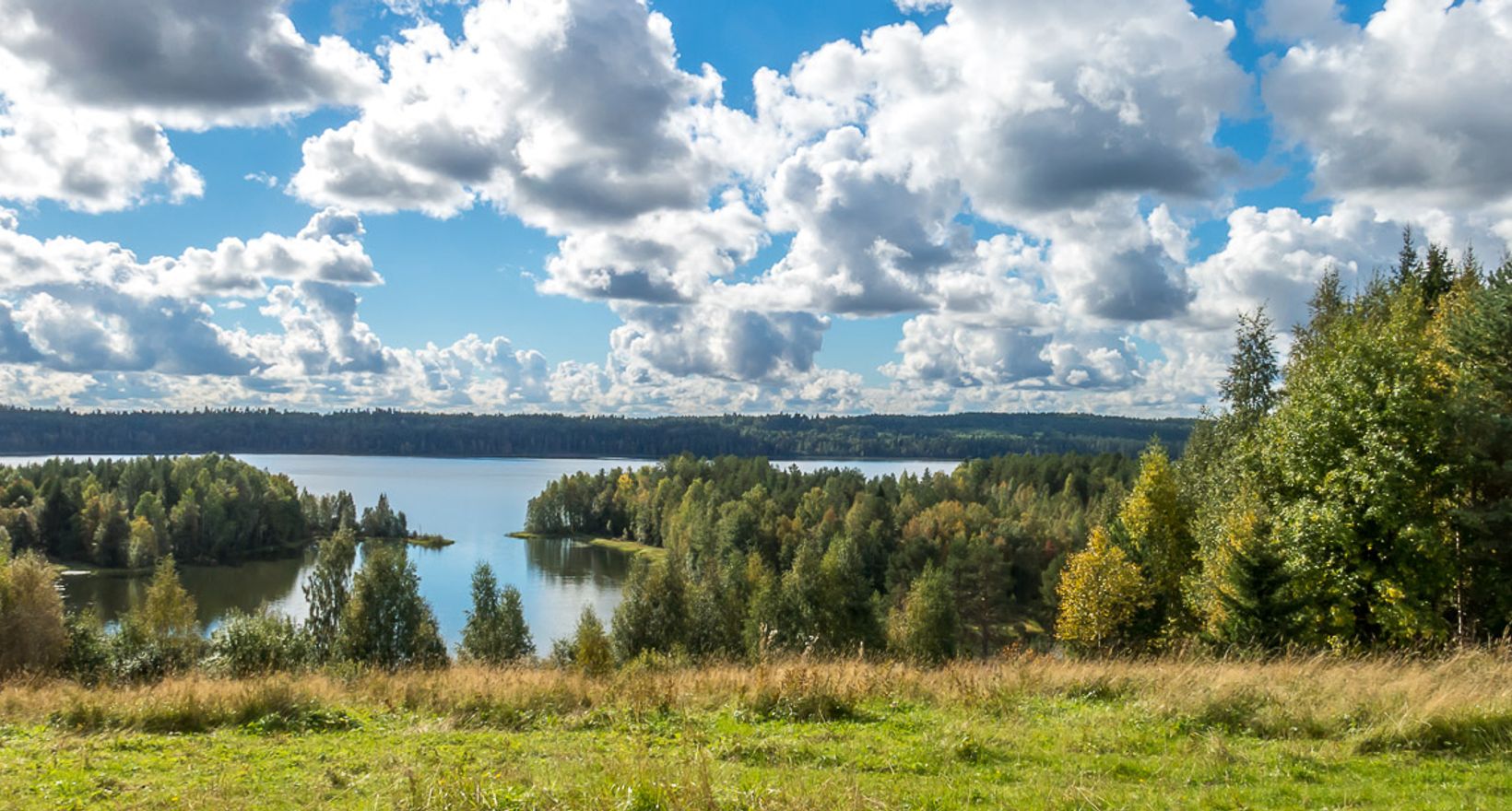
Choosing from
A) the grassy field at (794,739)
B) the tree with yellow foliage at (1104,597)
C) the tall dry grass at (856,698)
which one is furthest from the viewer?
the tree with yellow foliage at (1104,597)

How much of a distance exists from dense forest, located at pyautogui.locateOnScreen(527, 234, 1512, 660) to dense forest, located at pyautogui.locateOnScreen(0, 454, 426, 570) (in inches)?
2401

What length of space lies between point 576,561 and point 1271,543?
79.1m

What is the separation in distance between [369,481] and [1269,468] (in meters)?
202

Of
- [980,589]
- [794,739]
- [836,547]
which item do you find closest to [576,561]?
[836,547]

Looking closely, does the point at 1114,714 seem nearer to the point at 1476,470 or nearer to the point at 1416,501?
the point at 1416,501

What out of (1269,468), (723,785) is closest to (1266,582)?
(1269,468)

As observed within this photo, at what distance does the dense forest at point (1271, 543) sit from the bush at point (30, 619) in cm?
2085

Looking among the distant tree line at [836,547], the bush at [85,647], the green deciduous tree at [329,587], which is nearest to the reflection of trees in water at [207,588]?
the green deciduous tree at [329,587]

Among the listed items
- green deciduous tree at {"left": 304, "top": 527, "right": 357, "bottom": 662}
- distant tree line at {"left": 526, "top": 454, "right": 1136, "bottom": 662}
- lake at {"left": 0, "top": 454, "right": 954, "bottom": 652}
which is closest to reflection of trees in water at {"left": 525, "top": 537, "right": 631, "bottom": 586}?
lake at {"left": 0, "top": 454, "right": 954, "bottom": 652}

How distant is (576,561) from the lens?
92.3 meters

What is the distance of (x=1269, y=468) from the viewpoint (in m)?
21.5

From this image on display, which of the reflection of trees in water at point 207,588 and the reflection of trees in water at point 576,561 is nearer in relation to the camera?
the reflection of trees in water at point 207,588

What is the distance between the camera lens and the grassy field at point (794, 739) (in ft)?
21.1

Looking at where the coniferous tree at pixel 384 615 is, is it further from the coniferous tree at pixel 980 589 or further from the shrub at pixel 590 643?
the coniferous tree at pixel 980 589
